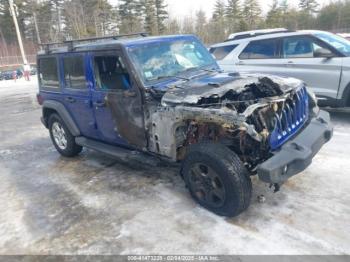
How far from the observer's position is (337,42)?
21.6 ft

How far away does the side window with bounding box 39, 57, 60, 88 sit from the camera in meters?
5.69

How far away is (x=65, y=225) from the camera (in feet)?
12.2

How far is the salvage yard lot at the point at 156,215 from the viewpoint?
315 centimetres

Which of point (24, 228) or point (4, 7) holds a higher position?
point (4, 7)

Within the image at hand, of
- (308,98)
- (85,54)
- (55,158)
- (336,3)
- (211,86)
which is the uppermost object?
(336,3)

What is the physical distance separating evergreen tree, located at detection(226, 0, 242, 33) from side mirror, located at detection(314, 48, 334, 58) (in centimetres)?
3684

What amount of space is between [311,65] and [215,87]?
376 cm

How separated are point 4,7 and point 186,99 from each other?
59.9 meters

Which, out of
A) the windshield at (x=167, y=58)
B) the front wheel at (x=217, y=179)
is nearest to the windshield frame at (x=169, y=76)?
the windshield at (x=167, y=58)

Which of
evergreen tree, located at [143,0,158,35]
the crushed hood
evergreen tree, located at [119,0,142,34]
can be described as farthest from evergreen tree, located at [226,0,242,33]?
the crushed hood

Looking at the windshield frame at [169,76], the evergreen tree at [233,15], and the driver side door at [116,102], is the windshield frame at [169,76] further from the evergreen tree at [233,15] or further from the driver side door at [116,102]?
the evergreen tree at [233,15]

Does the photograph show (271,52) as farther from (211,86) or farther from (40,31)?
(40,31)

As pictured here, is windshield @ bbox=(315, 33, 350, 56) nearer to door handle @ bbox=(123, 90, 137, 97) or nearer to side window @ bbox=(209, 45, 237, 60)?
side window @ bbox=(209, 45, 237, 60)

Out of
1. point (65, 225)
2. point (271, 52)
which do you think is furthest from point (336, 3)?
point (65, 225)
